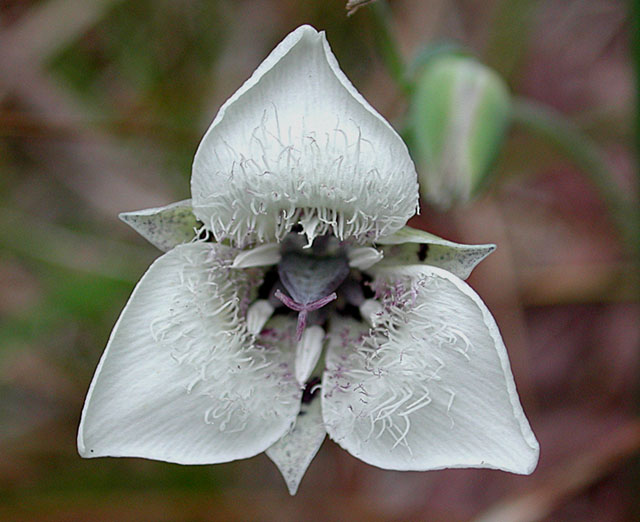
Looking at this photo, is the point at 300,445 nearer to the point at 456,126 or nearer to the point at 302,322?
the point at 302,322

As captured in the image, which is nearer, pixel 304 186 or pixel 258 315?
pixel 304 186

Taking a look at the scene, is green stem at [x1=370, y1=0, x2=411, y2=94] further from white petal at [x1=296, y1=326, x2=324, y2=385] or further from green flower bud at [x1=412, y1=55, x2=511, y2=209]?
white petal at [x1=296, y1=326, x2=324, y2=385]

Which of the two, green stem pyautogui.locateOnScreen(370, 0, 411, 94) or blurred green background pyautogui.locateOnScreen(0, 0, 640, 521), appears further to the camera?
blurred green background pyautogui.locateOnScreen(0, 0, 640, 521)

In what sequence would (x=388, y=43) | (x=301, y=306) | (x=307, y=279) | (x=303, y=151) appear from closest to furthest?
(x=303, y=151) → (x=301, y=306) → (x=307, y=279) → (x=388, y=43)

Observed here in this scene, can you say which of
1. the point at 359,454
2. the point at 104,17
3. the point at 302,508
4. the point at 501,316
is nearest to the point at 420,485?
the point at 302,508

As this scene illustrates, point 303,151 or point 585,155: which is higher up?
point 303,151

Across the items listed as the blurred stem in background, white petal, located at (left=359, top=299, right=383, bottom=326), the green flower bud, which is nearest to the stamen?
white petal, located at (left=359, top=299, right=383, bottom=326)

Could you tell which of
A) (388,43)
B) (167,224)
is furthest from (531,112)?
(167,224)

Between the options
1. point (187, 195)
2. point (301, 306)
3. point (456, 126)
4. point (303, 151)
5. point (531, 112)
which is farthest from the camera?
point (187, 195)

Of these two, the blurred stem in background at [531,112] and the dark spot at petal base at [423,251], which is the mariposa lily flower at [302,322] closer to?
the dark spot at petal base at [423,251]
